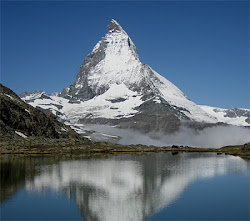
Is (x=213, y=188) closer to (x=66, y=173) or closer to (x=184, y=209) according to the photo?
(x=184, y=209)

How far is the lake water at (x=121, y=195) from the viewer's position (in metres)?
59.7

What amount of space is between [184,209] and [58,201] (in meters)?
23.0

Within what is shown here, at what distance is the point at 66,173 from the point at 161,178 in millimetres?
26160

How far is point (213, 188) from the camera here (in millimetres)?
82812

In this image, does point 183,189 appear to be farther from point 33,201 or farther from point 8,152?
point 8,152

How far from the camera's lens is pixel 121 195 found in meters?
74.8

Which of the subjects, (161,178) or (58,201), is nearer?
(58,201)

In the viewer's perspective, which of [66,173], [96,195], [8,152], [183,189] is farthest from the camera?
[8,152]

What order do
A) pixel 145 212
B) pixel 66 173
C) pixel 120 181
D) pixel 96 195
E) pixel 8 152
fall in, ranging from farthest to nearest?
pixel 8 152, pixel 66 173, pixel 120 181, pixel 96 195, pixel 145 212

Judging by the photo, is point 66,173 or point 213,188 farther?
point 66,173

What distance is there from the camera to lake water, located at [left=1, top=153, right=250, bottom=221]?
59719 mm

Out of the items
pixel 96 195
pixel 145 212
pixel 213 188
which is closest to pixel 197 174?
pixel 213 188

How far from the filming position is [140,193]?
7688cm

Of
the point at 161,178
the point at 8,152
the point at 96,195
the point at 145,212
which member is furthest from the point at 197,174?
the point at 8,152
